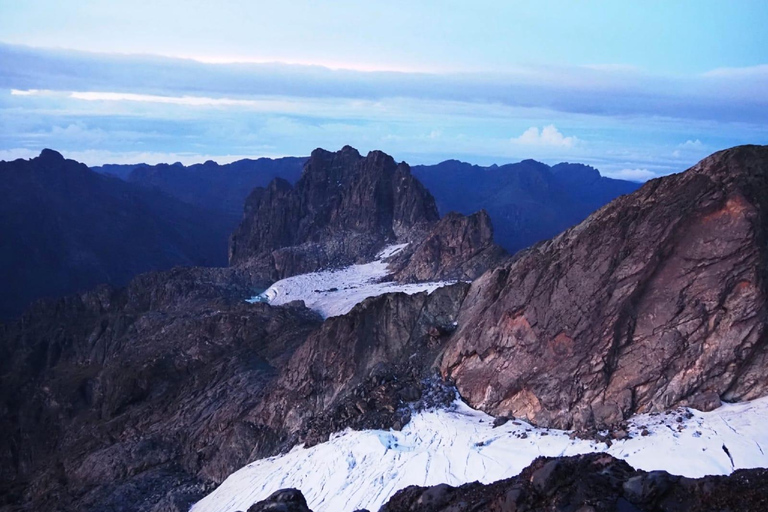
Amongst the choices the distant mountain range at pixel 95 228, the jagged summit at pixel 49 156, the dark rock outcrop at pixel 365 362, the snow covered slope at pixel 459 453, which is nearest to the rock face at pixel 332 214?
the distant mountain range at pixel 95 228

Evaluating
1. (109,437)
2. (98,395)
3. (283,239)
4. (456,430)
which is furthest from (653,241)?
(283,239)

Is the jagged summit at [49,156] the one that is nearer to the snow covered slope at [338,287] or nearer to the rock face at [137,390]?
the rock face at [137,390]

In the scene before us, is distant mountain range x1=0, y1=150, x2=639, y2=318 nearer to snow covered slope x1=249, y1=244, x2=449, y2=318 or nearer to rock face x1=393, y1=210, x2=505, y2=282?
snow covered slope x1=249, y1=244, x2=449, y2=318

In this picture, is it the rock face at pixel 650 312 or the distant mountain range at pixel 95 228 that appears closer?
the rock face at pixel 650 312

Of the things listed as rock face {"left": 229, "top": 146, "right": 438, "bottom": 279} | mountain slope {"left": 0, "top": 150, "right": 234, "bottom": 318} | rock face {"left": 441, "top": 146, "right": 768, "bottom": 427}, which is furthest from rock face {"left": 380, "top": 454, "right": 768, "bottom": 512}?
mountain slope {"left": 0, "top": 150, "right": 234, "bottom": 318}

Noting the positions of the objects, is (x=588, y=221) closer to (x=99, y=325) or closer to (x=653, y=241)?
(x=653, y=241)

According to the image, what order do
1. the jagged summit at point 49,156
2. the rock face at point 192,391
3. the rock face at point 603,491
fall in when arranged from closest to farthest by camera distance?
1. the rock face at point 603,491
2. the rock face at point 192,391
3. the jagged summit at point 49,156

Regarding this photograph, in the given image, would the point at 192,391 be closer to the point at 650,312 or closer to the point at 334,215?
the point at 650,312
